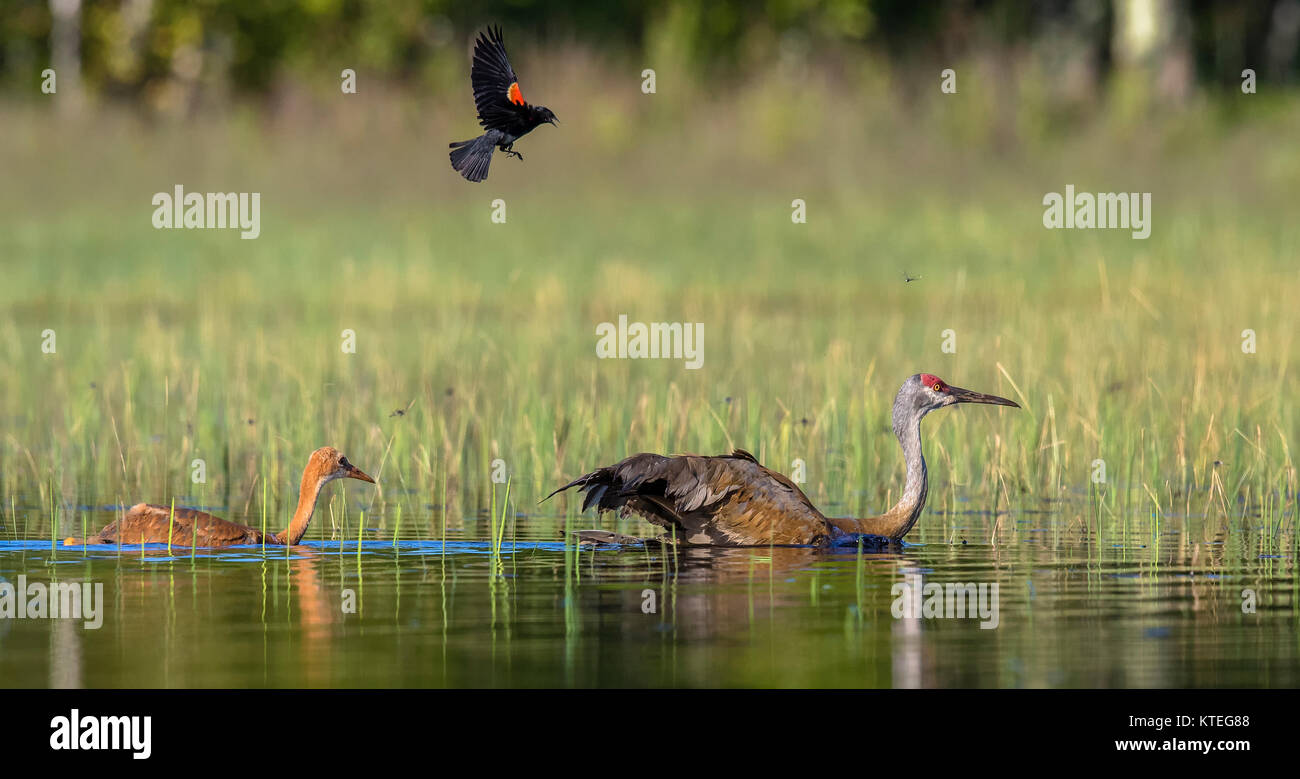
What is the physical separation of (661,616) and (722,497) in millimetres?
2086

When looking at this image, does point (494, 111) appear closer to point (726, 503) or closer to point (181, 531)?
point (726, 503)

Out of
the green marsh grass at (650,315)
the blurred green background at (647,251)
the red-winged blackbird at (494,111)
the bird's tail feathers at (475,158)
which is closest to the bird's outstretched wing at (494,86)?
the red-winged blackbird at (494,111)

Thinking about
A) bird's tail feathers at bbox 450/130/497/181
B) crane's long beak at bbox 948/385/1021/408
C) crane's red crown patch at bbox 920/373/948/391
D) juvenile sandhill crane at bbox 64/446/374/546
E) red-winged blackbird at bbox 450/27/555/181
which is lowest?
juvenile sandhill crane at bbox 64/446/374/546

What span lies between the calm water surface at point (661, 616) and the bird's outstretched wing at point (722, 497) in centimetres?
14

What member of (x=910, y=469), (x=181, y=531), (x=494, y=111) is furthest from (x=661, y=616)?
(x=181, y=531)

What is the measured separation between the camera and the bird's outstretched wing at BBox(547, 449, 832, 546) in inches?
408

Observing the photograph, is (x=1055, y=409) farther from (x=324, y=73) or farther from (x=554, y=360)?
(x=324, y=73)

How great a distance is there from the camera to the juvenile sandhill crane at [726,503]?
1034 cm

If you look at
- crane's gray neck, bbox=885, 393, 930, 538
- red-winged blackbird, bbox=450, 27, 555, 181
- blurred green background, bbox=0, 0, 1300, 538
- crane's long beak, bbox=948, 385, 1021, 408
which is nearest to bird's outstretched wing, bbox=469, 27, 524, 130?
red-winged blackbird, bbox=450, 27, 555, 181

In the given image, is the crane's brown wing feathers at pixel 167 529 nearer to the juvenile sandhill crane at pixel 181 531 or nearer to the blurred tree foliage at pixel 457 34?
the juvenile sandhill crane at pixel 181 531

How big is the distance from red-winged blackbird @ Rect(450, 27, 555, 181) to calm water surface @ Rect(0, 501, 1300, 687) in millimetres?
1757

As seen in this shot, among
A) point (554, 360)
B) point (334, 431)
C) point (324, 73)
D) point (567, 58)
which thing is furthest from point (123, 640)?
point (324, 73)

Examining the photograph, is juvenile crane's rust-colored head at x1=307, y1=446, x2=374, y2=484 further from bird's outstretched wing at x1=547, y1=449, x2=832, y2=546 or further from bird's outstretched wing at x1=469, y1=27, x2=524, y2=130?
bird's outstretched wing at x1=469, y1=27, x2=524, y2=130
